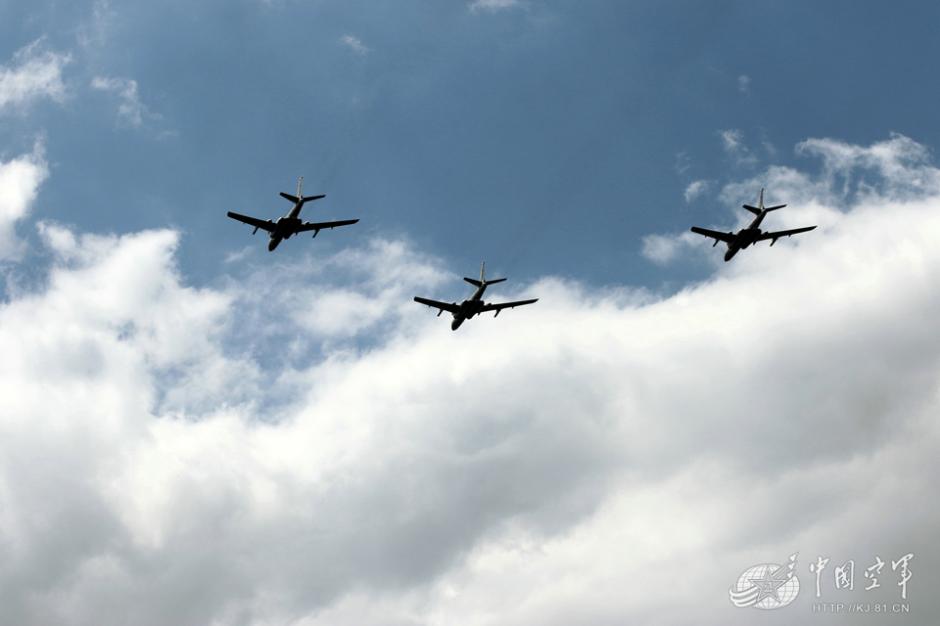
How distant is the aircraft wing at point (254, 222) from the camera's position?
9894cm

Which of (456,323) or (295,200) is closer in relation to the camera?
(295,200)

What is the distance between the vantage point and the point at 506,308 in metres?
106

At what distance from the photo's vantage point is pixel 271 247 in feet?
330

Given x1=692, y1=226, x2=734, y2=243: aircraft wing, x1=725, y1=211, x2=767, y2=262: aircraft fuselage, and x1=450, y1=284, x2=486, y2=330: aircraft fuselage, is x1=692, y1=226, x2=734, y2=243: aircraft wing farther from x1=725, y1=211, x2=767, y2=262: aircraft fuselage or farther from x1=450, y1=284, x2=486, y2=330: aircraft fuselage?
x1=450, y1=284, x2=486, y2=330: aircraft fuselage

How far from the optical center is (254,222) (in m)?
99.6

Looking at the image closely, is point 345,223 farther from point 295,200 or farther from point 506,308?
point 506,308

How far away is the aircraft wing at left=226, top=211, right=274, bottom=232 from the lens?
9894 centimetres

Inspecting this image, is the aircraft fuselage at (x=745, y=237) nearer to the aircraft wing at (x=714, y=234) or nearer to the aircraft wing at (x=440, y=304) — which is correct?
the aircraft wing at (x=714, y=234)

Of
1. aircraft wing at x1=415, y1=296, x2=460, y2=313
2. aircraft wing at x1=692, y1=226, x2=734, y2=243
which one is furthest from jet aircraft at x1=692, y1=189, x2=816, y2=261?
aircraft wing at x1=415, y1=296, x2=460, y2=313

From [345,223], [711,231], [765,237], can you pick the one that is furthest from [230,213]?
[765,237]

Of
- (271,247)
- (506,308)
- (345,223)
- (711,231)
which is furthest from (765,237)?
(271,247)

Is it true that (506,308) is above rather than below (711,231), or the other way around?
below

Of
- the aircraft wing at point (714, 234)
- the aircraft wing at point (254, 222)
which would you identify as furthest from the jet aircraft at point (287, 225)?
the aircraft wing at point (714, 234)

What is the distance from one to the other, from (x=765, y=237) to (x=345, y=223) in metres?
49.2
